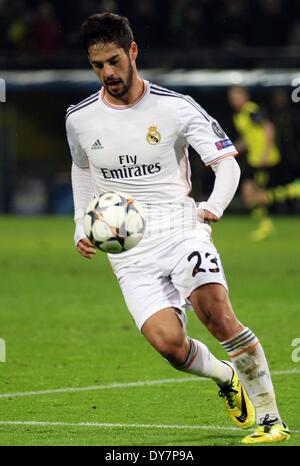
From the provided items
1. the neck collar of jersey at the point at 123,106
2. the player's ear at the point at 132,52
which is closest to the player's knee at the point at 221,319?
the neck collar of jersey at the point at 123,106

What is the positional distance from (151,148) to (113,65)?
1.70 ft

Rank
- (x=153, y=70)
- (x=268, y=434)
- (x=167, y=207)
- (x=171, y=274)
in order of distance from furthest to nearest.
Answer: (x=153, y=70)
(x=167, y=207)
(x=171, y=274)
(x=268, y=434)

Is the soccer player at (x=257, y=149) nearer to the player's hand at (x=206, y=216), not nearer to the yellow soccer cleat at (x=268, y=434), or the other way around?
the player's hand at (x=206, y=216)

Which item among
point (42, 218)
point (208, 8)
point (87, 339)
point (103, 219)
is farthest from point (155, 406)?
point (208, 8)

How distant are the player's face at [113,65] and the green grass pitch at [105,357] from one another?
1909 mm

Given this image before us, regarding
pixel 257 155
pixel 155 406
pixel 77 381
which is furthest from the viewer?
pixel 257 155

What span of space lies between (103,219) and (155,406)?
1.72 metres

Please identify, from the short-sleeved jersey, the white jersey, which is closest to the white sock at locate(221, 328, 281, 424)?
the white jersey

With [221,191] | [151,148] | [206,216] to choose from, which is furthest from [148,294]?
[151,148]

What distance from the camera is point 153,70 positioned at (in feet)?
84.5

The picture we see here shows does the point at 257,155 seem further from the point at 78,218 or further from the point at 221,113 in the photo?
the point at 78,218

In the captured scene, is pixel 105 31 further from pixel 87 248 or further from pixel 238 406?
pixel 238 406

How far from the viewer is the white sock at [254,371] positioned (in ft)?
22.2

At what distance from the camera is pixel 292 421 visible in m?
7.39
